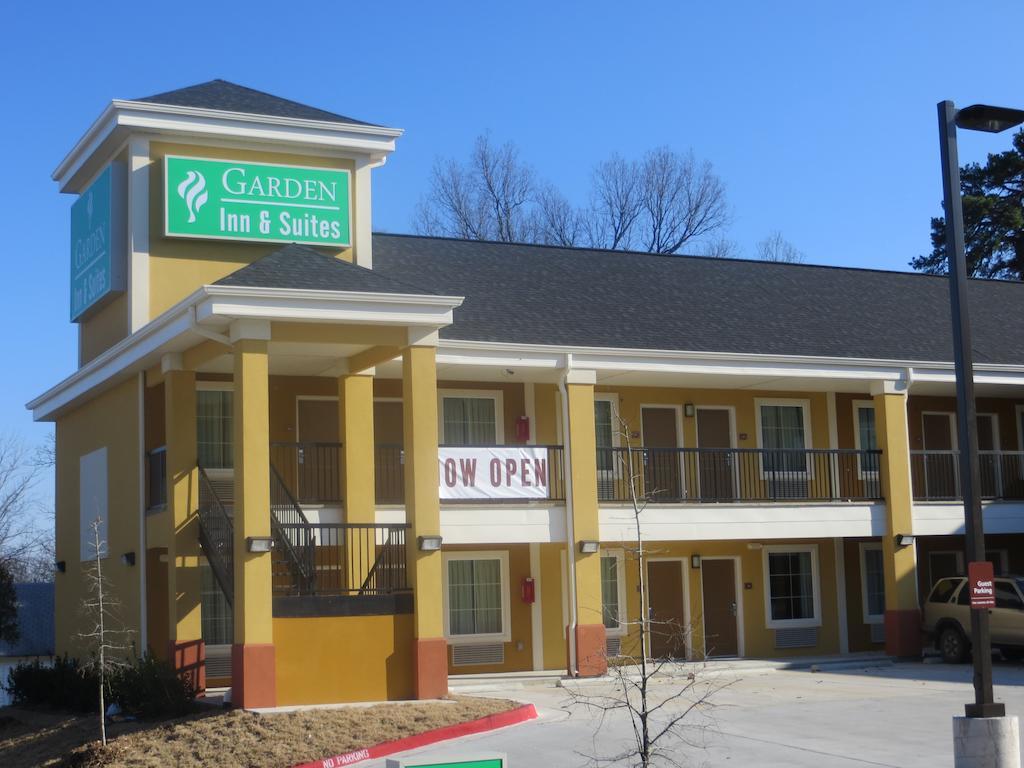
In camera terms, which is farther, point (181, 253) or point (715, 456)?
point (715, 456)

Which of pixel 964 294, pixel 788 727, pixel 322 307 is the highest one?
pixel 322 307

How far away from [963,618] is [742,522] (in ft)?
13.6

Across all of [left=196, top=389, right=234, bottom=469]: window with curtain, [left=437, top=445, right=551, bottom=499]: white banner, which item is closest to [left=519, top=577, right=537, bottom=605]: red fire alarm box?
[left=437, top=445, right=551, bottom=499]: white banner

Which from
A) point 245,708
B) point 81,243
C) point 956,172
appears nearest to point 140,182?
point 81,243

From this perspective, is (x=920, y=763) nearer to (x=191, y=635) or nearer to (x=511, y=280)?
(x=191, y=635)

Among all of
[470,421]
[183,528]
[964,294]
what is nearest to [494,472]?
[470,421]

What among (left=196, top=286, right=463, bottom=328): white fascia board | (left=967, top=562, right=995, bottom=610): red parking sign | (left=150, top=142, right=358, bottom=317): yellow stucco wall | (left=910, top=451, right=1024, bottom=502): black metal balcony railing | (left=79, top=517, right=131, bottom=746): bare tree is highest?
(left=150, top=142, right=358, bottom=317): yellow stucco wall

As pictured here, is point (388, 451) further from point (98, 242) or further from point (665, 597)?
point (665, 597)

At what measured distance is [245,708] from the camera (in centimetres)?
1692

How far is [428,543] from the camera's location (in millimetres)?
18453

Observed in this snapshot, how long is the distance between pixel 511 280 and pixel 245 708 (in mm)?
11445

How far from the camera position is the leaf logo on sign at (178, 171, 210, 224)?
22109 mm

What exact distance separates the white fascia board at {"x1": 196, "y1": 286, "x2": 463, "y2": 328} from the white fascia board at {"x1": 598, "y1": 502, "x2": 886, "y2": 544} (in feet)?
20.6

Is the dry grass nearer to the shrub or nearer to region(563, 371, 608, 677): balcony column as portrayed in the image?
the shrub
